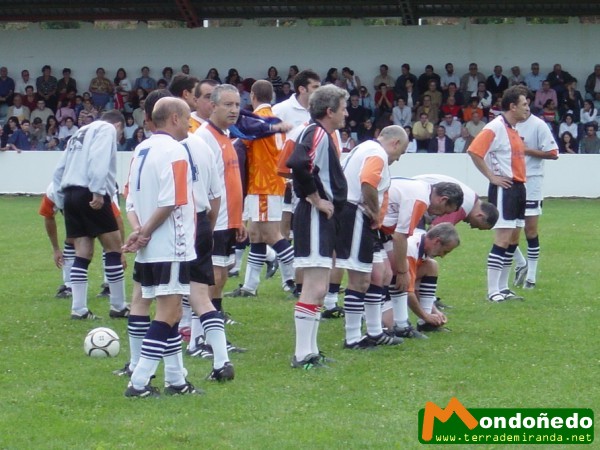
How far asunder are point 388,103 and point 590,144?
5551mm

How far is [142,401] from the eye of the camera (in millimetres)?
6977

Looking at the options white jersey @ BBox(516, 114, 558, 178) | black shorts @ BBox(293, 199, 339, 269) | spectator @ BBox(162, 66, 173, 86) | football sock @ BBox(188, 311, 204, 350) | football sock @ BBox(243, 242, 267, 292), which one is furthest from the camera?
spectator @ BBox(162, 66, 173, 86)

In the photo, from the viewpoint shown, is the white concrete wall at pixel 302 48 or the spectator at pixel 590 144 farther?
the white concrete wall at pixel 302 48

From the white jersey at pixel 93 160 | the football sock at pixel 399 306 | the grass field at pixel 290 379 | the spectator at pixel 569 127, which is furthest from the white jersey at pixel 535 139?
the spectator at pixel 569 127

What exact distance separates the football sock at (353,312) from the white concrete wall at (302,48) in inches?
887

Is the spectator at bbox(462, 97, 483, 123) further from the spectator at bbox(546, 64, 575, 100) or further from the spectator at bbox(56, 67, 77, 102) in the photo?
the spectator at bbox(56, 67, 77, 102)

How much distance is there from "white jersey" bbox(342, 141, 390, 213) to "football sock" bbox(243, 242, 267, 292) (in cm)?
286

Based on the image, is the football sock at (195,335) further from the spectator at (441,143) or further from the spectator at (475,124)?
the spectator at (475,124)

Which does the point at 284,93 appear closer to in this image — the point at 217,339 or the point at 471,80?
the point at 471,80

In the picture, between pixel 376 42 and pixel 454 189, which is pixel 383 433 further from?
pixel 376 42

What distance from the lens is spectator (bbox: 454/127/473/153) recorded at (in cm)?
2620

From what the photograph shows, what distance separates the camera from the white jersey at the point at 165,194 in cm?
680

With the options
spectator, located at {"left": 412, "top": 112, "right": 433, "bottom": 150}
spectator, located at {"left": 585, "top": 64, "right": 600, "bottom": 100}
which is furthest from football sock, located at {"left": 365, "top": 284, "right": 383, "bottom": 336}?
spectator, located at {"left": 585, "top": 64, "right": 600, "bottom": 100}

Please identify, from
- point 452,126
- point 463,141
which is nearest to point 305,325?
point 463,141
